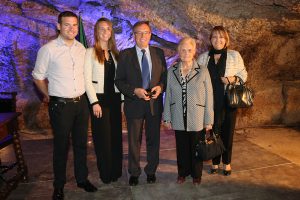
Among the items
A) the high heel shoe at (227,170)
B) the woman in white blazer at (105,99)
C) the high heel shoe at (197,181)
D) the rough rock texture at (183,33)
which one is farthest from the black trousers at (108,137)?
the rough rock texture at (183,33)

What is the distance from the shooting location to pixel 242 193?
3.57 metres

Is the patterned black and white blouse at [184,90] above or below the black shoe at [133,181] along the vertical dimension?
above

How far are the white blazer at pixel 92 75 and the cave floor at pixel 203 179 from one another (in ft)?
3.90

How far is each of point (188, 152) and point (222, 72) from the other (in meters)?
1.08

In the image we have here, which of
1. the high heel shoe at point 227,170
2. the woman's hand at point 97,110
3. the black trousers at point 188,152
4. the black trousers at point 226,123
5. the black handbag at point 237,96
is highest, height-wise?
the black handbag at point 237,96

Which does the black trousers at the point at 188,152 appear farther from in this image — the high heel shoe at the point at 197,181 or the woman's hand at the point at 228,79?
the woman's hand at the point at 228,79

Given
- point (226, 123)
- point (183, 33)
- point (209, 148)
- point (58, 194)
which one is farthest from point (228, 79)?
point (183, 33)

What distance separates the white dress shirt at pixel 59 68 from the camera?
323 cm

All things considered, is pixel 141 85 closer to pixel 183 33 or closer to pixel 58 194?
pixel 58 194

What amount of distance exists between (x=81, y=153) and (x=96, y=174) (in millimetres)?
718

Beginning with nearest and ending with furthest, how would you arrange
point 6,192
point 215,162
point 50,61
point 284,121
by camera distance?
point 50,61, point 6,192, point 215,162, point 284,121

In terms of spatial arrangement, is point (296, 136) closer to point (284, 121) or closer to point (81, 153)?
point (284, 121)

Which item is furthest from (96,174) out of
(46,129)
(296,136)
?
(296,136)

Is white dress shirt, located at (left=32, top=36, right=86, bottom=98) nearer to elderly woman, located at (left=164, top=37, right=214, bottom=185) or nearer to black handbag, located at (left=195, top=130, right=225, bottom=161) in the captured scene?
elderly woman, located at (left=164, top=37, right=214, bottom=185)
